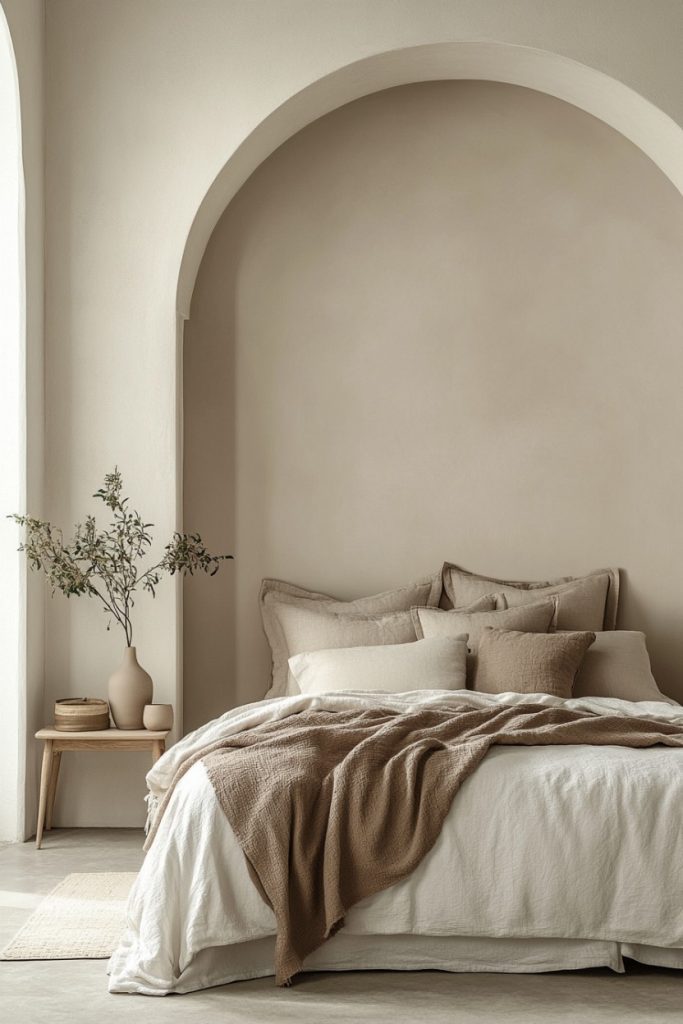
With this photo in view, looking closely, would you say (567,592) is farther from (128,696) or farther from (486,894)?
(486,894)

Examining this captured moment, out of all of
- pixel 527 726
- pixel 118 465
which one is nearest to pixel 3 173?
pixel 118 465

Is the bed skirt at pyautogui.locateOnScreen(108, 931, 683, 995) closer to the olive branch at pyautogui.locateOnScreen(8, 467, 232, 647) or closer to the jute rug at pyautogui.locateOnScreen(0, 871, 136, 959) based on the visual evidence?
the jute rug at pyautogui.locateOnScreen(0, 871, 136, 959)

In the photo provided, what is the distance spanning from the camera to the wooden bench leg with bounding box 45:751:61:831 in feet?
15.4

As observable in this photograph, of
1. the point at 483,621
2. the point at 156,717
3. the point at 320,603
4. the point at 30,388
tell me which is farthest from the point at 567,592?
the point at 30,388

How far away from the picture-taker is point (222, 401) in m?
5.39

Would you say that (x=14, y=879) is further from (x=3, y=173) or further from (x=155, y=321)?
(x=3, y=173)

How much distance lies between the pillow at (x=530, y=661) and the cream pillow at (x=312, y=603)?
22.5 inches

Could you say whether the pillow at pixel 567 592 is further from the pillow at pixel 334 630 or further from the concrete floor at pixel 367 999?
the concrete floor at pixel 367 999

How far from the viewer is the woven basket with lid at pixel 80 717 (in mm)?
4602

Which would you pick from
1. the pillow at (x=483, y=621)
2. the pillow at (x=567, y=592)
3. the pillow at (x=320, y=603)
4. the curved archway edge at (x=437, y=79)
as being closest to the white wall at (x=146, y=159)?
the curved archway edge at (x=437, y=79)

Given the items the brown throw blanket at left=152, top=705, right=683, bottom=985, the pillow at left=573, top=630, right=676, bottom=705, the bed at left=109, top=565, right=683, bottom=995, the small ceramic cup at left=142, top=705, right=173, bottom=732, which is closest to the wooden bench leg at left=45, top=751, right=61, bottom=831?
the small ceramic cup at left=142, top=705, right=173, bottom=732

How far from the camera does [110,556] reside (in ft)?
15.6

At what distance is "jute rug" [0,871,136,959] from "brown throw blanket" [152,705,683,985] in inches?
23.7

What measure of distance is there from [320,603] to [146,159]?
212 centimetres
